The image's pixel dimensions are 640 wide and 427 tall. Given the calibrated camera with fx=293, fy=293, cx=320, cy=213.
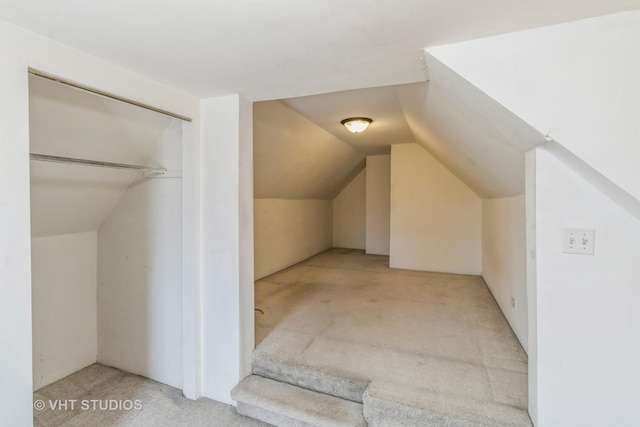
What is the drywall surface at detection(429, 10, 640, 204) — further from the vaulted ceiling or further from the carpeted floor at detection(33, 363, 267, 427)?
the carpeted floor at detection(33, 363, 267, 427)

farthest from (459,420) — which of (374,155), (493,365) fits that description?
(374,155)

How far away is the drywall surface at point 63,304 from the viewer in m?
2.28

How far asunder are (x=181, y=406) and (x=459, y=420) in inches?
70.1

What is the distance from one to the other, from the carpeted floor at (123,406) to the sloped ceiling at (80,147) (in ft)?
4.04

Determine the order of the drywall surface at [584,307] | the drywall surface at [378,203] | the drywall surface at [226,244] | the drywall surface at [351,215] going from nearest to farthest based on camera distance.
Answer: the drywall surface at [584,307], the drywall surface at [226,244], the drywall surface at [378,203], the drywall surface at [351,215]

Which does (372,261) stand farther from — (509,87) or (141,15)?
(141,15)

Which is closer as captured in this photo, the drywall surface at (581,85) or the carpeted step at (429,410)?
the drywall surface at (581,85)

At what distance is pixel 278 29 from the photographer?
3.99ft

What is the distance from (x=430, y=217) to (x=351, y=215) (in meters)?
2.40

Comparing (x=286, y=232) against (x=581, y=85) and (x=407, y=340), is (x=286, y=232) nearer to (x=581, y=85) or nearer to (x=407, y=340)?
(x=407, y=340)

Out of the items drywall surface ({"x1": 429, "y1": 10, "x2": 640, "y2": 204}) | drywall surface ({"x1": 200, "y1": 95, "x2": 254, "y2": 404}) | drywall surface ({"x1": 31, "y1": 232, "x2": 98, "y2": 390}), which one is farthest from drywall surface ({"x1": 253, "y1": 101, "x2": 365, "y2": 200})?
drywall surface ({"x1": 429, "y1": 10, "x2": 640, "y2": 204})

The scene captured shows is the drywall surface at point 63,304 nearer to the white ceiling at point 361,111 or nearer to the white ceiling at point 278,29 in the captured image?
the white ceiling at point 278,29

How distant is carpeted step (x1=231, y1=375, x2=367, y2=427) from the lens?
1.71 meters

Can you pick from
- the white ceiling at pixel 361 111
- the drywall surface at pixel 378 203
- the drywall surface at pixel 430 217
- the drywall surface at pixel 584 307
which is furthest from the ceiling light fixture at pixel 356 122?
Result: the drywall surface at pixel 378 203
